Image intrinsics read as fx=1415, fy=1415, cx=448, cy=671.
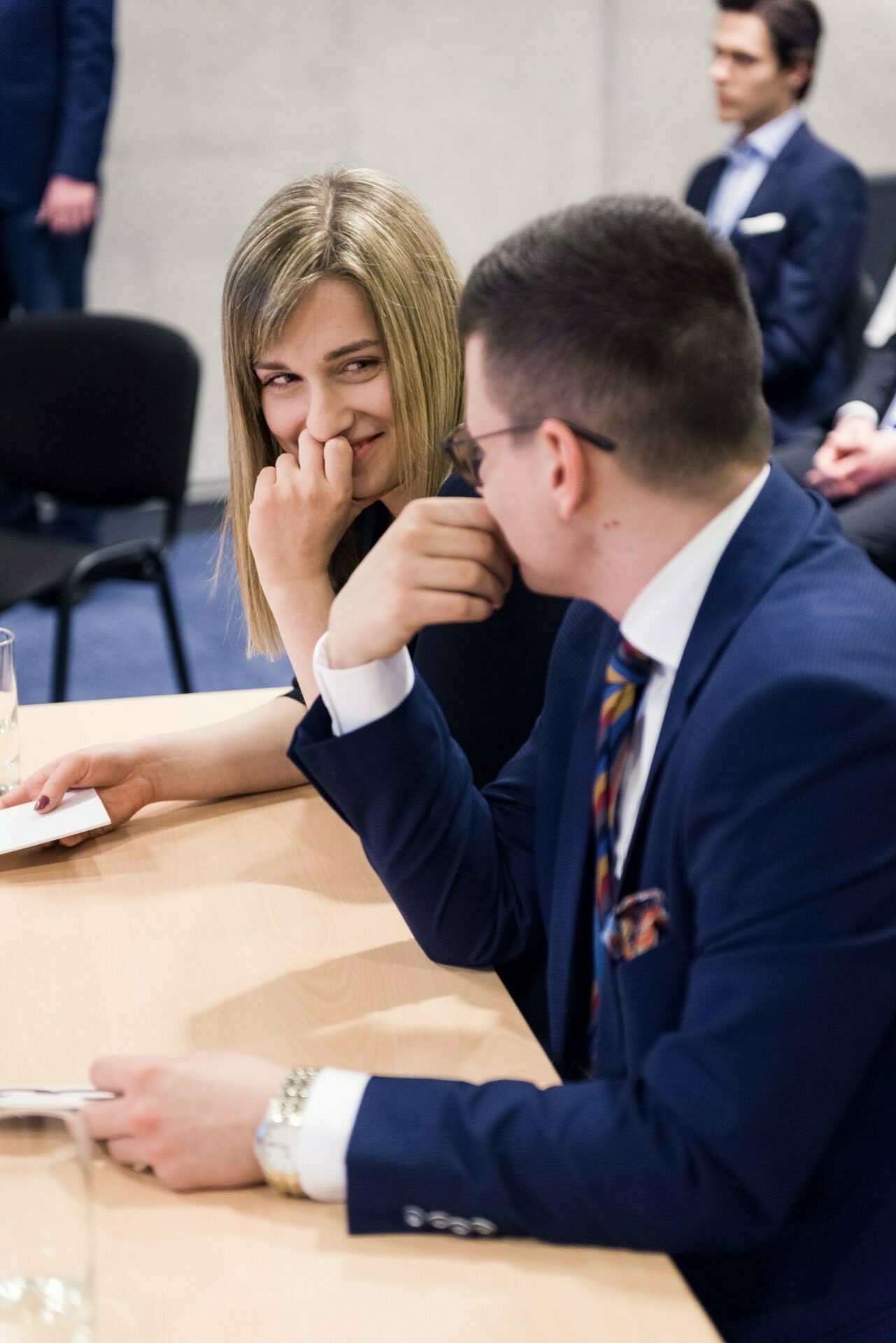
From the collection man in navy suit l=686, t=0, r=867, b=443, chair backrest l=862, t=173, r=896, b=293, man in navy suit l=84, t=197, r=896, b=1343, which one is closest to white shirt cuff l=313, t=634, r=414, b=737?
man in navy suit l=84, t=197, r=896, b=1343

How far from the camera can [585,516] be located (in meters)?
1.03

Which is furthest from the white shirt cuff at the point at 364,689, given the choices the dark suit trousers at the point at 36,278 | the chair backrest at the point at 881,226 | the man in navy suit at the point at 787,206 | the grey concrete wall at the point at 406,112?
the chair backrest at the point at 881,226

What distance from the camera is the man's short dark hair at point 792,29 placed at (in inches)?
162

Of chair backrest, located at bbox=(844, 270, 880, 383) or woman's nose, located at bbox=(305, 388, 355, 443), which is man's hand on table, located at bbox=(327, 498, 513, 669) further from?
chair backrest, located at bbox=(844, 270, 880, 383)

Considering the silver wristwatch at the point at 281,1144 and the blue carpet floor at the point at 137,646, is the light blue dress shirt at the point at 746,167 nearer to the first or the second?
the blue carpet floor at the point at 137,646

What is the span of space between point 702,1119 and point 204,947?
1.75ft

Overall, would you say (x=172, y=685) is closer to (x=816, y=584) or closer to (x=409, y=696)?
(x=409, y=696)

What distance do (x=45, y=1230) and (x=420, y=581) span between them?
1.96 ft

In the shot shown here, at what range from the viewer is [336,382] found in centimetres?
163

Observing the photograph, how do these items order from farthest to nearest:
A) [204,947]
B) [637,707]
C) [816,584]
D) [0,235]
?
1. [0,235]
2. [204,947]
3. [637,707]
4. [816,584]

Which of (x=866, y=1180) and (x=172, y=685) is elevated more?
(x=866, y=1180)

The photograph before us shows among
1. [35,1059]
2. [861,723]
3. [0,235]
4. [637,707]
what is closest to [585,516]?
[637,707]

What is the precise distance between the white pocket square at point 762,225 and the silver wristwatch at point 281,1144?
3548 millimetres

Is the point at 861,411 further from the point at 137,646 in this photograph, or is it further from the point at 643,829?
the point at 643,829
